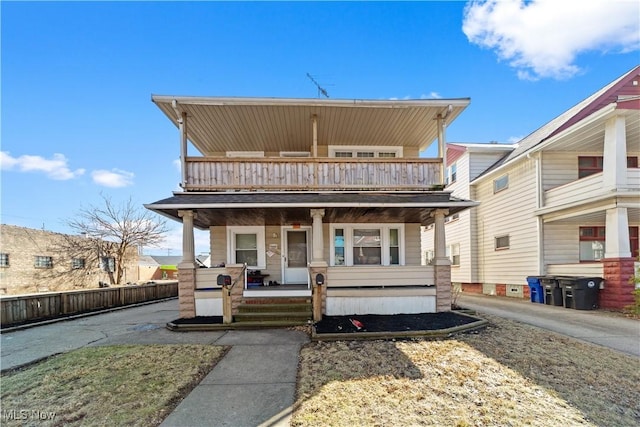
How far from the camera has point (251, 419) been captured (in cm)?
339

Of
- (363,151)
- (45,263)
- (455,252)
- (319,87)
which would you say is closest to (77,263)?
(45,263)

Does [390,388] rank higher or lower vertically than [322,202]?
lower

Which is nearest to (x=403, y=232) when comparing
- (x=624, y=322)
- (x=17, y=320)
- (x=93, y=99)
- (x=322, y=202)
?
(x=322, y=202)

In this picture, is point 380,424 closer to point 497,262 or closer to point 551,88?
point 497,262

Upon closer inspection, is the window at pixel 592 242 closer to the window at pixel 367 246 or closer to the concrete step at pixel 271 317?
the window at pixel 367 246

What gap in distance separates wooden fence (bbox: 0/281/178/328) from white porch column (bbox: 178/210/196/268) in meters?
4.72

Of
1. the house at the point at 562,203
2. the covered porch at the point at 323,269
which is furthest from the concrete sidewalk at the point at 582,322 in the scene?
the covered porch at the point at 323,269

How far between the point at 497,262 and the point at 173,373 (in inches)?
562

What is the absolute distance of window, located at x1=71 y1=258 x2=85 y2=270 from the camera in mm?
19922

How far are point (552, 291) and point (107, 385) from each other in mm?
12990

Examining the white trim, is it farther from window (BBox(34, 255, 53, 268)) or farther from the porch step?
window (BBox(34, 255, 53, 268))

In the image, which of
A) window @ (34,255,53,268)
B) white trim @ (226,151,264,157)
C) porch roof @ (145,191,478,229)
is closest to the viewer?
porch roof @ (145,191,478,229)

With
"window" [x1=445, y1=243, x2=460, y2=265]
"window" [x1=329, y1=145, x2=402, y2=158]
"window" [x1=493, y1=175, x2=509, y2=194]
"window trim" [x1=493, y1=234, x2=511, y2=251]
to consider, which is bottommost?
"window" [x1=445, y1=243, x2=460, y2=265]

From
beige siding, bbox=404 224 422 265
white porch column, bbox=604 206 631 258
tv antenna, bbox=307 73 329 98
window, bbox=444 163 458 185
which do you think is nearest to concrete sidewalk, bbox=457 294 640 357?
white porch column, bbox=604 206 631 258
